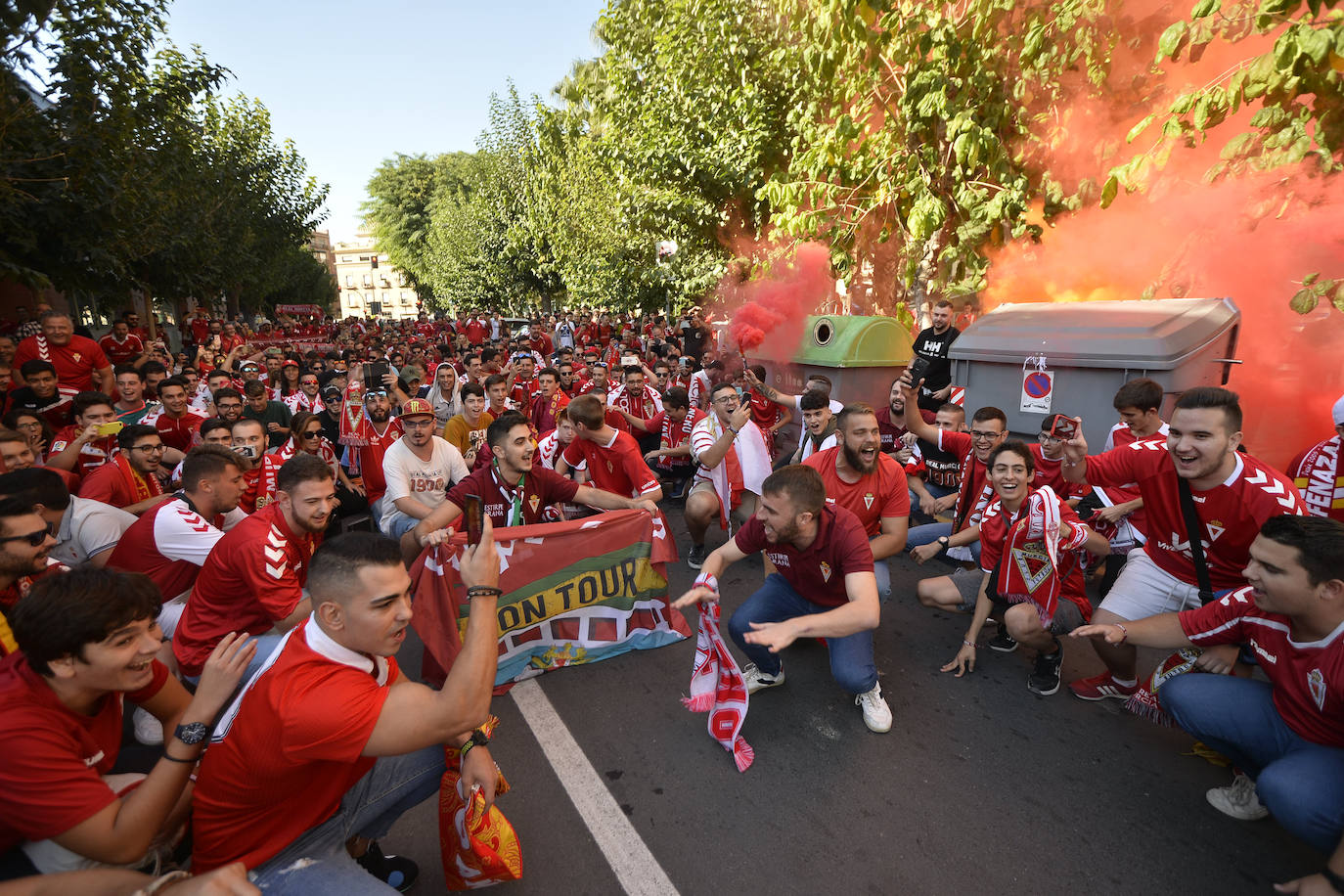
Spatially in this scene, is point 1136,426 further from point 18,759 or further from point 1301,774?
point 18,759

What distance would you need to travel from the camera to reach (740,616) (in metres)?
4.08

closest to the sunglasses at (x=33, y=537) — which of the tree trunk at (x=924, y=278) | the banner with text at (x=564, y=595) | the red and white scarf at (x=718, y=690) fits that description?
the banner with text at (x=564, y=595)

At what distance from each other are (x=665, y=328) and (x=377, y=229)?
36.2 metres

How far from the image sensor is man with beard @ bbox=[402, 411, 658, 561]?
4.57 metres

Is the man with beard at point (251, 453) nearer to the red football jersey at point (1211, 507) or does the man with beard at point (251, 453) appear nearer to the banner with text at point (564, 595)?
the banner with text at point (564, 595)

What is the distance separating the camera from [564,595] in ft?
14.6

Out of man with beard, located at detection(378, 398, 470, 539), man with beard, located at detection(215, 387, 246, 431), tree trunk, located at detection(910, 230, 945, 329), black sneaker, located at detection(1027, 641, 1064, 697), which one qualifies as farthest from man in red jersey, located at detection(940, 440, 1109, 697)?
tree trunk, located at detection(910, 230, 945, 329)

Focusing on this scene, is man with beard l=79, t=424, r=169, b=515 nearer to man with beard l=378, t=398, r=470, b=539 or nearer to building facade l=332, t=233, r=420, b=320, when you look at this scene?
man with beard l=378, t=398, r=470, b=539

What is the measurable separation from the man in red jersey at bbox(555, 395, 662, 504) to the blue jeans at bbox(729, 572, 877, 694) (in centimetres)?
135

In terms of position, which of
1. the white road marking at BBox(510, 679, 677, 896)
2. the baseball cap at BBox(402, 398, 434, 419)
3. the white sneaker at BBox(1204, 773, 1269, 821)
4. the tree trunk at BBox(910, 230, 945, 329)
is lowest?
the white road marking at BBox(510, 679, 677, 896)

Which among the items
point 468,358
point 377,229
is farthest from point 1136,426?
point 377,229

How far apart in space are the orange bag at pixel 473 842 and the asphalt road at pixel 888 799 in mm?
264

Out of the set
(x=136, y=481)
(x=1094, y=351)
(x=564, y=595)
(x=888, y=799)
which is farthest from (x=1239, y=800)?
(x=136, y=481)

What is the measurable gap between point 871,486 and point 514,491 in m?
2.54
